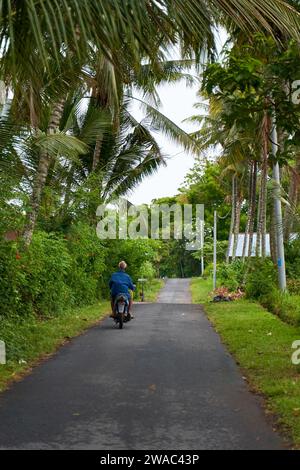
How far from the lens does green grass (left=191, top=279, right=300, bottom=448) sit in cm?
616

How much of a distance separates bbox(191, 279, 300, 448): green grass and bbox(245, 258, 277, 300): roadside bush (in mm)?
3453

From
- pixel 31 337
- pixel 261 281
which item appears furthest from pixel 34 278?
pixel 261 281

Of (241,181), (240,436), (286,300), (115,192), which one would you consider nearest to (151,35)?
(240,436)

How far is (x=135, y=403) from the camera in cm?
658

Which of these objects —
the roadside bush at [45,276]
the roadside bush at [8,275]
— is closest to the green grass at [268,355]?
the roadside bush at [8,275]

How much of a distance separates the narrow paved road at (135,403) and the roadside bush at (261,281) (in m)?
9.87

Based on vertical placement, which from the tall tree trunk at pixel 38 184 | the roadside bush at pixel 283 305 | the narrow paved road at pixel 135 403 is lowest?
the narrow paved road at pixel 135 403

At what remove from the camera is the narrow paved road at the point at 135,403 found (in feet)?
17.2

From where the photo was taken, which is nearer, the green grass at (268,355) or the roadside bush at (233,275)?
the green grass at (268,355)

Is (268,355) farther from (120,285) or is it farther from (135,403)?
(120,285)

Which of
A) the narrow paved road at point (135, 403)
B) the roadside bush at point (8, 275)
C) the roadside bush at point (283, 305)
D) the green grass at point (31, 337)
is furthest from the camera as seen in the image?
the roadside bush at point (283, 305)

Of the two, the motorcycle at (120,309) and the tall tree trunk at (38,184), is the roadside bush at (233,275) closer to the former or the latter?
the motorcycle at (120,309)

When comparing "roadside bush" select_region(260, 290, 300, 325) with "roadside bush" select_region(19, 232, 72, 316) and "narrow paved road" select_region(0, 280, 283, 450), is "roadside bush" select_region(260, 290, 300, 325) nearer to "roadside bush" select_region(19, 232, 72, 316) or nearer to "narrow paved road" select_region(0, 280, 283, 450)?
"narrow paved road" select_region(0, 280, 283, 450)

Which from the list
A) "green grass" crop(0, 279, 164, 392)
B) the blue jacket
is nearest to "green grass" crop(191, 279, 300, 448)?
the blue jacket
